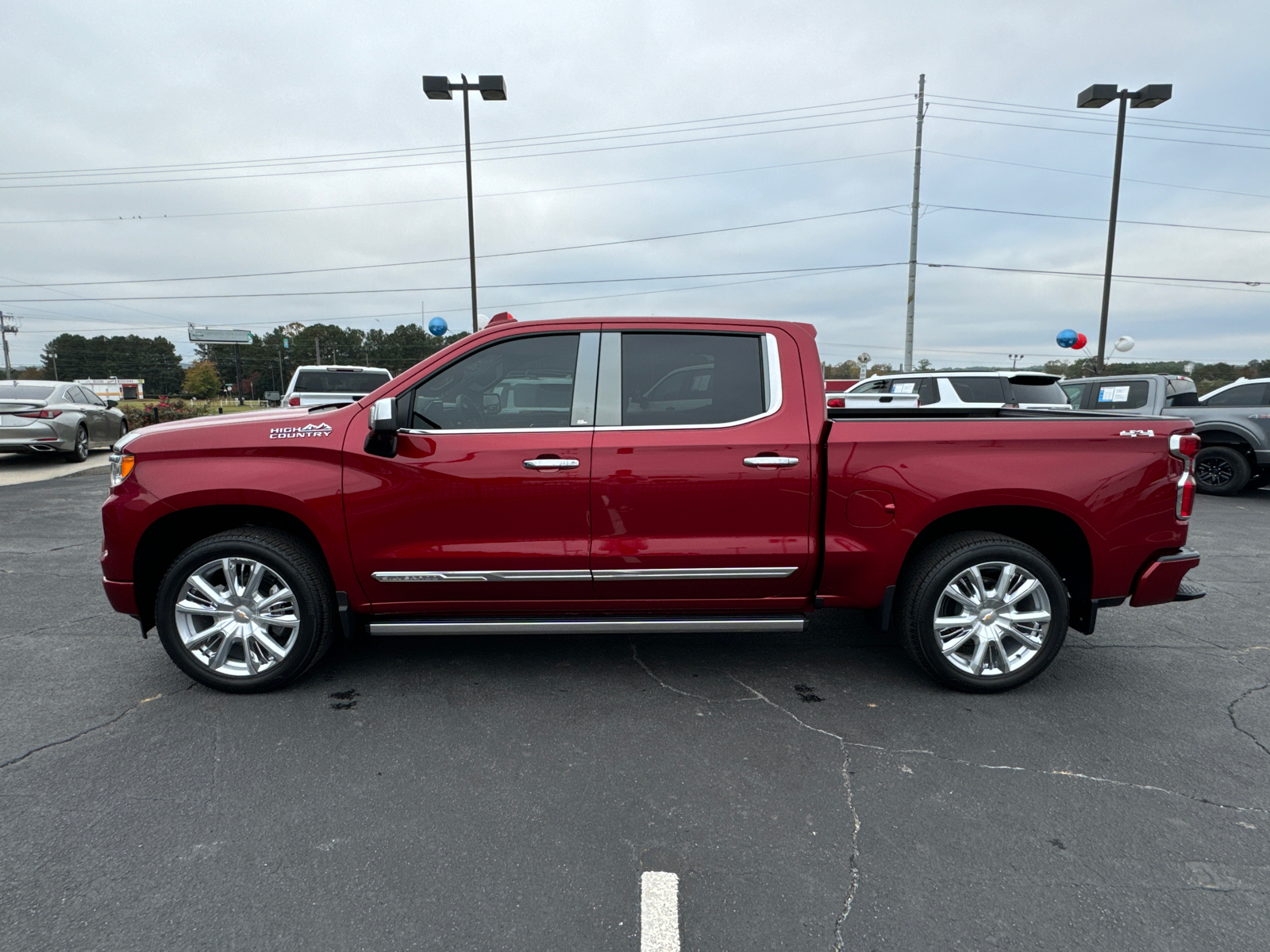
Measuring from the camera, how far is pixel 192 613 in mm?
3627

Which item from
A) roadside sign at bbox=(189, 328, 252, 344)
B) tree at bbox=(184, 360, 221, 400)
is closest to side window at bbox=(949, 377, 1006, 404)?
roadside sign at bbox=(189, 328, 252, 344)

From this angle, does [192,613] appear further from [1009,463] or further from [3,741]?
[1009,463]

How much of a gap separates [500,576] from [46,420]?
13.3m

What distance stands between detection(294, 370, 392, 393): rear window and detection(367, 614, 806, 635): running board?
10.4 metres

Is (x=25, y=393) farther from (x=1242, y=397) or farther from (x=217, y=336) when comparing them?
(x=217, y=336)

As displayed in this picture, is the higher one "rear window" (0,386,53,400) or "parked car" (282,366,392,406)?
"parked car" (282,366,392,406)

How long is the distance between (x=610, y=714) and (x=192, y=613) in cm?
214

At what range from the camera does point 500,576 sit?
3.56 m

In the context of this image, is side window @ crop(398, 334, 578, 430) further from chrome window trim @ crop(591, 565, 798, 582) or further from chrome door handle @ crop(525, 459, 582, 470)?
chrome window trim @ crop(591, 565, 798, 582)

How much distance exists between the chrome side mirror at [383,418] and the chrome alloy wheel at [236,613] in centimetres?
95

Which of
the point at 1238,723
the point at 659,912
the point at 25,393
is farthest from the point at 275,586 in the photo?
the point at 25,393

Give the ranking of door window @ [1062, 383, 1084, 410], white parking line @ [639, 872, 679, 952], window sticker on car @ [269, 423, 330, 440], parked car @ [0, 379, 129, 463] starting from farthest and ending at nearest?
parked car @ [0, 379, 129, 463]
door window @ [1062, 383, 1084, 410]
window sticker on car @ [269, 423, 330, 440]
white parking line @ [639, 872, 679, 952]

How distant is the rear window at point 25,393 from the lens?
12424 mm

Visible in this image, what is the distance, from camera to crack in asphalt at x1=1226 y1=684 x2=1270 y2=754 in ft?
10.5
